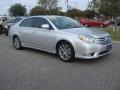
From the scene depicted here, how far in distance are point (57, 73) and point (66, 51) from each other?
4.66 ft

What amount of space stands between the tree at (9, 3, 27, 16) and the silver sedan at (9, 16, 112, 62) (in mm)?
84646

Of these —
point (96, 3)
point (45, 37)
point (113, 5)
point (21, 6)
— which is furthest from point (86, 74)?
point (21, 6)

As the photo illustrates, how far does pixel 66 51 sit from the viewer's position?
7625mm

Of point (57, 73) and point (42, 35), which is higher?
point (42, 35)

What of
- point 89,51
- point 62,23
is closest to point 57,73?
point 89,51

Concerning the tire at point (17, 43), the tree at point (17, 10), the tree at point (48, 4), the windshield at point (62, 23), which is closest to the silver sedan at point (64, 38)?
the windshield at point (62, 23)

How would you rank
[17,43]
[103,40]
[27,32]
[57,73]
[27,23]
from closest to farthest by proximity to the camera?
[57,73] < [103,40] < [27,32] < [27,23] < [17,43]

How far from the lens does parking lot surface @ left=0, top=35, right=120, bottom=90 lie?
5.34 metres

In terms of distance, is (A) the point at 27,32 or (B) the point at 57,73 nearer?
(B) the point at 57,73

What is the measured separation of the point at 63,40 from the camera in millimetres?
7652

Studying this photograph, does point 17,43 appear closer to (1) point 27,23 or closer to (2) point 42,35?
(1) point 27,23

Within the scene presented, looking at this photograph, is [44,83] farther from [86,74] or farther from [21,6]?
[21,6]

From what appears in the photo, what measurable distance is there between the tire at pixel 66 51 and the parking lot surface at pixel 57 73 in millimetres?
201

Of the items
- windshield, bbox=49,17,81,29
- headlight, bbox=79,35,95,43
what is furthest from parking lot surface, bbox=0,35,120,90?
windshield, bbox=49,17,81,29
